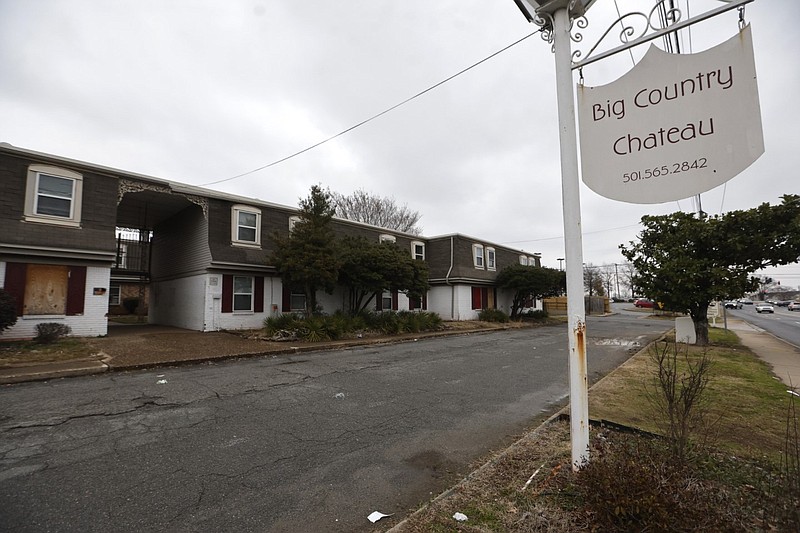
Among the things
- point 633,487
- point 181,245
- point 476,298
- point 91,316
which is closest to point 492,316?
point 476,298

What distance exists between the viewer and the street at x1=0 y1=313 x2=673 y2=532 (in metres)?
3.02

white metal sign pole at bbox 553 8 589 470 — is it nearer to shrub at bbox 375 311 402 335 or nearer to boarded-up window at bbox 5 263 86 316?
shrub at bbox 375 311 402 335

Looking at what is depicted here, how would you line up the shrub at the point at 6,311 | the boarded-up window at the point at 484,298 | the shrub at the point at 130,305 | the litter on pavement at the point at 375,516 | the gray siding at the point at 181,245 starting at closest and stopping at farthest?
1. the litter on pavement at the point at 375,516
2. the shrub at the point at 6,311
3. the gray siding at the point at 181,245
4. the boarded-up window at the point at 484,298
5. the shrub at the point at 130,305

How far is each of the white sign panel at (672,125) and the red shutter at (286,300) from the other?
16.2m

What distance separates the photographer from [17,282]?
11.4m

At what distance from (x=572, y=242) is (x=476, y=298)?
23871 mm

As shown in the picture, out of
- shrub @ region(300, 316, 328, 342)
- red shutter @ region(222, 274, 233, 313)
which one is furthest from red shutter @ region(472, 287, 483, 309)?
red shutter @ region(222, 274, 233, 313)

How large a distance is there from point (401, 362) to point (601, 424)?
19.3ft

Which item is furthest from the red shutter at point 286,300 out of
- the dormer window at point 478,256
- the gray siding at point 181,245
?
the dormer window at point 478,256

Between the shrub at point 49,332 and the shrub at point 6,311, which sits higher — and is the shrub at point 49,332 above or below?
below

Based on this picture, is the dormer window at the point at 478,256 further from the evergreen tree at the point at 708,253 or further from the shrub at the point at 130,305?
the shrub at the point at 130,305

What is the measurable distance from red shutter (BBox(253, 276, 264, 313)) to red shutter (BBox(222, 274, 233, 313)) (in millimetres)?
1061

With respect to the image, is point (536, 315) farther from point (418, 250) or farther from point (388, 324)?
point (388, 324)

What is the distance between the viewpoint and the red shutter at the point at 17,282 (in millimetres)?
11273
